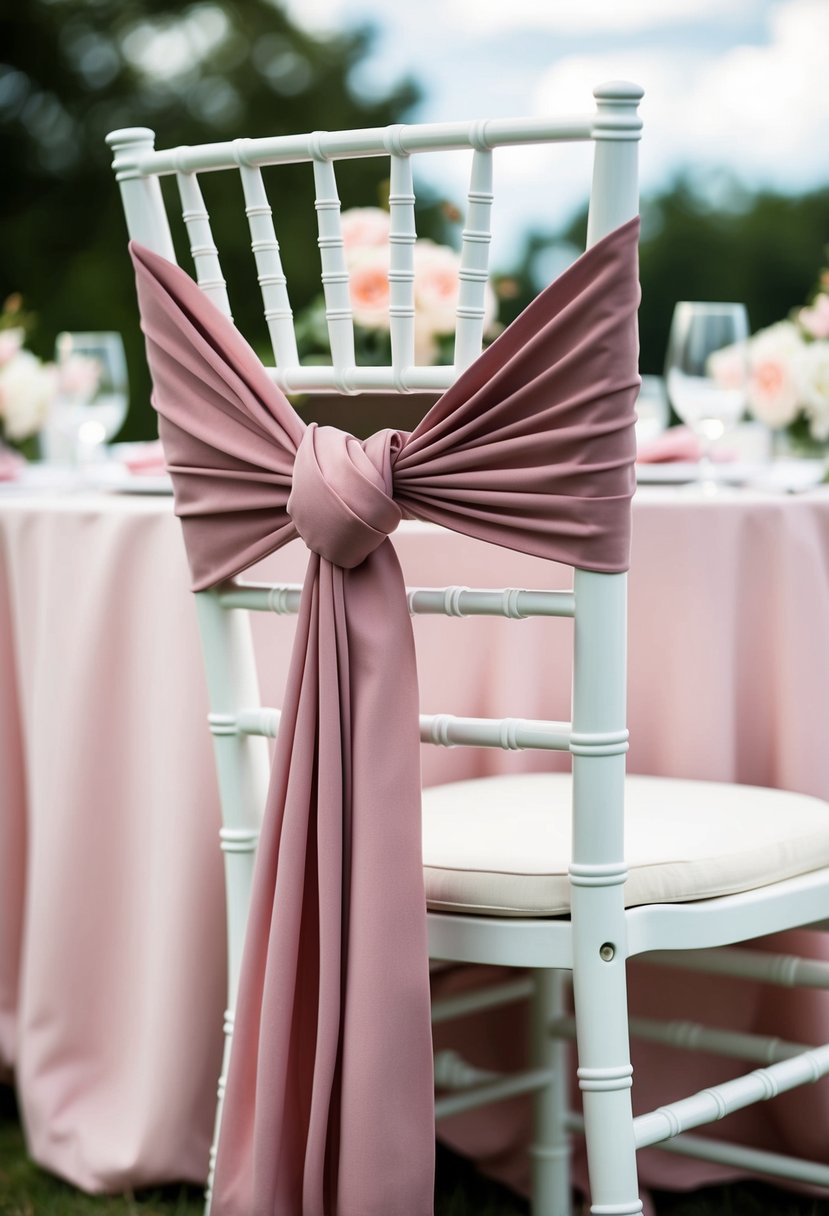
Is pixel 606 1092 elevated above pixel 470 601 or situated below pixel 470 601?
below

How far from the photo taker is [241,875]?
4.56 ft

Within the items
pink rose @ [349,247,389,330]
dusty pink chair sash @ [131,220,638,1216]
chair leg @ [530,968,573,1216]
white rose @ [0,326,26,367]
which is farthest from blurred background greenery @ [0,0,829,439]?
dusty pink chair sash @ [131,220,638,1216]

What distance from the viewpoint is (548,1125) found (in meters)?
1.68

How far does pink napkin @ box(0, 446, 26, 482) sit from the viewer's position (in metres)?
2.22

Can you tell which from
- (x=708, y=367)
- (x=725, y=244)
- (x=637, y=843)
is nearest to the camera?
(x=637, y=843)

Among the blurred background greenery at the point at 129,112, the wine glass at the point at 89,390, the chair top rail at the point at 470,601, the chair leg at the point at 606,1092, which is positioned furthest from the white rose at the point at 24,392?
the blurred background greenery at the point at 129,112

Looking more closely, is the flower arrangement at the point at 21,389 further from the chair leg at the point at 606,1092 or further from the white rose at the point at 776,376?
the chair leg at the point at 606,1092

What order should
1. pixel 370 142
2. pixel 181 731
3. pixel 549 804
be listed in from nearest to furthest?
pixel 370 142
pixel 549 804
pixel 181 731

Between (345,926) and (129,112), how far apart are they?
29.1 feet

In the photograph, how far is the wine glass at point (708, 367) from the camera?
1.77 meters

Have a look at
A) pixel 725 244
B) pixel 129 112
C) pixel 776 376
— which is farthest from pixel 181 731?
pixel 129 112

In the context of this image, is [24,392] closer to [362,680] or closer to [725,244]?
[362,680]

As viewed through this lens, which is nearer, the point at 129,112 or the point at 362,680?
the point at 362,680

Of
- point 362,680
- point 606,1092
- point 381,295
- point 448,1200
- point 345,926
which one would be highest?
point 381,295
